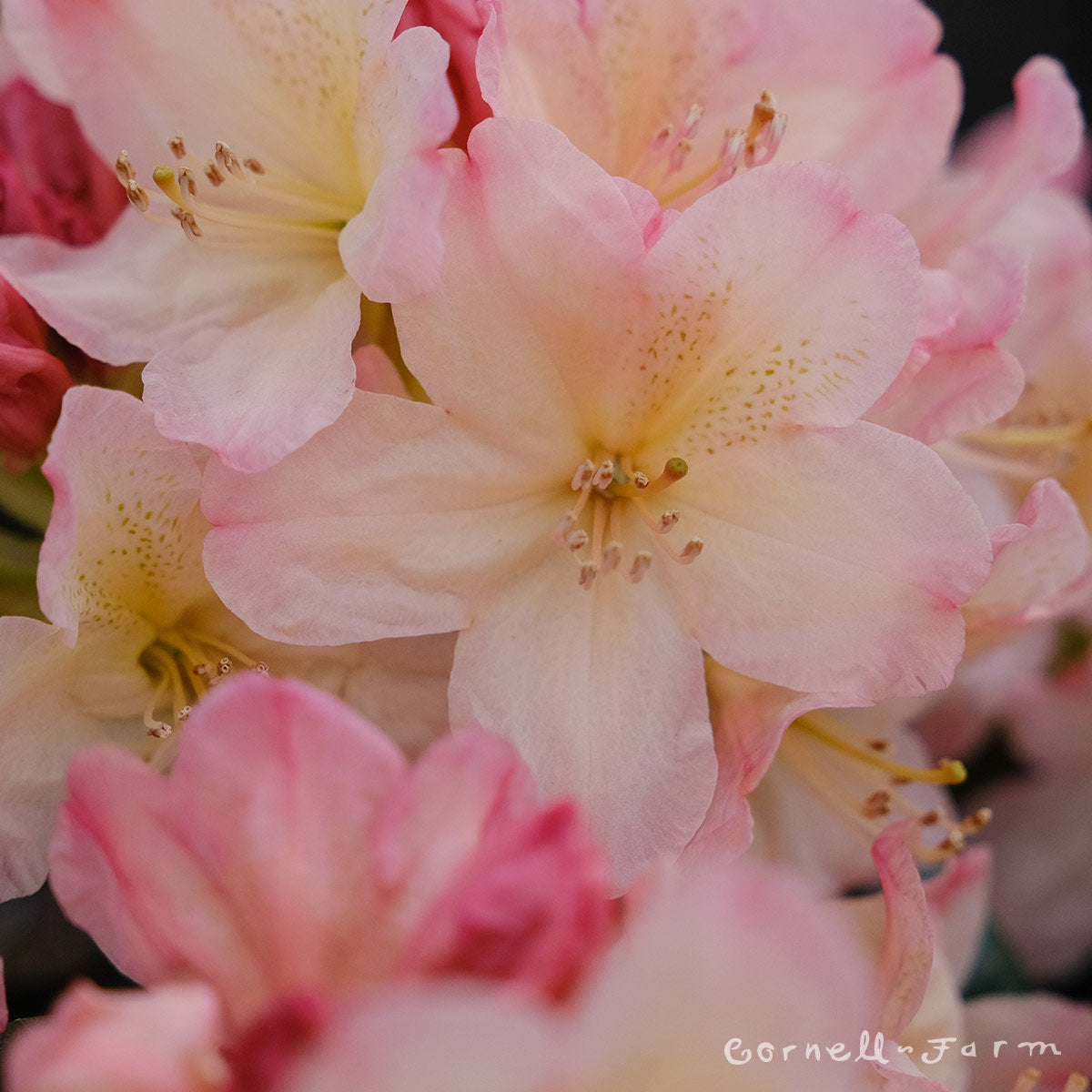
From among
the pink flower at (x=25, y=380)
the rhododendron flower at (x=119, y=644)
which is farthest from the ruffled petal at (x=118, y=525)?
the pink flower at (x=25, y=380)

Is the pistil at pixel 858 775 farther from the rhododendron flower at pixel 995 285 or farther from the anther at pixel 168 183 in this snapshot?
the anther at pixel 168 183

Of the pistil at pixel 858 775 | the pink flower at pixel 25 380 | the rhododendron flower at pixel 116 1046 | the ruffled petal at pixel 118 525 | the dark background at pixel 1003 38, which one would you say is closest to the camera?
the rhododendron flower at pixel 116 1046

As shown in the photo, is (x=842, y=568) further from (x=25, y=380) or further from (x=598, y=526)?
(x=25, y=380)

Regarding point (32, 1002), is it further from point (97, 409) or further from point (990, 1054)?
point (990, 1054)

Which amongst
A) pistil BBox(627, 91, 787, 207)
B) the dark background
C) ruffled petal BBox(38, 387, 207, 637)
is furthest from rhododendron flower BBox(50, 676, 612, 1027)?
the dark background

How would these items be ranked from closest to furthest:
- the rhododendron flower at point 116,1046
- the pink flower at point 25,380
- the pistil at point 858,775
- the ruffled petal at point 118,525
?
the rhododendron flower at point 116,1046 → the ruffled petal at point 118,525 → the pink flower at point 25,380 → the pistil at point 858,775

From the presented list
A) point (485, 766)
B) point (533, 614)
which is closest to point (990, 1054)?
point (533, 614)

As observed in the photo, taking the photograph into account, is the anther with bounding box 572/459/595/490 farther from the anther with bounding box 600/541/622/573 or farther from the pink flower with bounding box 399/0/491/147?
the pink flower with bounding box 399/0/491/147
